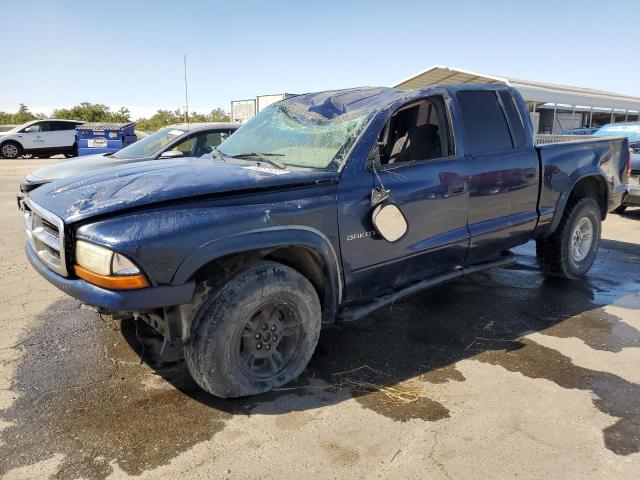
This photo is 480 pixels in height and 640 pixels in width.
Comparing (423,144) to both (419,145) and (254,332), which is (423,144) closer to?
(419,145)

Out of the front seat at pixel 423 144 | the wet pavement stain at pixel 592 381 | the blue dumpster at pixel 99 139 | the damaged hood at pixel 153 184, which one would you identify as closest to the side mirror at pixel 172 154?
the damaged hood at pixel 153 184

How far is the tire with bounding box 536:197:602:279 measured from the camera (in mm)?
5066

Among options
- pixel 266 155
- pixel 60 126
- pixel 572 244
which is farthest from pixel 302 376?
pixel 60 126

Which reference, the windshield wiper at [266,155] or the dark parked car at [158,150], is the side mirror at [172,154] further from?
the windshield wiper at [266,155]

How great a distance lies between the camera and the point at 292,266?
10.4ft

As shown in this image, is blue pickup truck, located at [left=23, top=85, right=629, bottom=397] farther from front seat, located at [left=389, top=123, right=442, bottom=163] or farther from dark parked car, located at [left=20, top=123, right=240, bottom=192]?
dark parked car, located at [left=20, top=123, right=240, bottom=192]

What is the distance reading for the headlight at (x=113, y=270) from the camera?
243 centimetres

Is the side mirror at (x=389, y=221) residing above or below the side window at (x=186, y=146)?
below

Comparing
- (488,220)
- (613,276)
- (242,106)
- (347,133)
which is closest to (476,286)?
(488,220)

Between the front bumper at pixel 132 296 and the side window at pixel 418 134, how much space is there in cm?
191

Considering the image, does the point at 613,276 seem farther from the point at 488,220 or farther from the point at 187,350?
the point at 187,350

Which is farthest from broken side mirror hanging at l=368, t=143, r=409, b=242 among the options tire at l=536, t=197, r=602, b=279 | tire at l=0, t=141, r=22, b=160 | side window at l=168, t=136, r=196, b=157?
tire at l=0, t=141, r=22, b=160

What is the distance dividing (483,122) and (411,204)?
1.30 meters

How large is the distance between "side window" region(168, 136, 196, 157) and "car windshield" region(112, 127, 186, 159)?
13 cm
